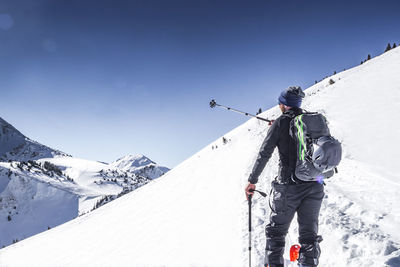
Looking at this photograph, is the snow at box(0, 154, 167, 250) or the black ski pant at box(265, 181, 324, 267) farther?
the snow at box(0, 154, 167, 250)

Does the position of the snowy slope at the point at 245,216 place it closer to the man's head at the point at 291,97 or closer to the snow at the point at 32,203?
the man's head at the point at 291,97

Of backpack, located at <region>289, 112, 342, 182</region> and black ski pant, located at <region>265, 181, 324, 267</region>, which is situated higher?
backpack, located at <region>289, 112, 342, 182</region>

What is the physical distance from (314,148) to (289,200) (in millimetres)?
758

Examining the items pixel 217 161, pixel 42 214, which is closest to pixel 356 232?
pixel 217 161

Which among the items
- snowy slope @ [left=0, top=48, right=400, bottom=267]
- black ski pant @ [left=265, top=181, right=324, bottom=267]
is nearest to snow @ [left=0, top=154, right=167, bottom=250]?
snowy slope @ [left=0, top=48, right=400, bottom=267]

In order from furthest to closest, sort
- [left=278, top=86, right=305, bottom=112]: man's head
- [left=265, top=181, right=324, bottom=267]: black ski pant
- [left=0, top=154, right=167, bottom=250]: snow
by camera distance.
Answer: [left=0, top=154, right=167, bottom=250]: snow < [left=278, top=86, right=305, bottom=112]: man's head < [left=265, top=181, right=324, bottom=267]: black ski pant

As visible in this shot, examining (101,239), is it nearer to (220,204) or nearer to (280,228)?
(220,204)

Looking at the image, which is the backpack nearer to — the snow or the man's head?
the man's head

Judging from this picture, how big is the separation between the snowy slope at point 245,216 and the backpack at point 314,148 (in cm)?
215

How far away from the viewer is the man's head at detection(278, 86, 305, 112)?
11.2 ft

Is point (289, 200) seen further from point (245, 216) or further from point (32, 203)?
point (32, 203)

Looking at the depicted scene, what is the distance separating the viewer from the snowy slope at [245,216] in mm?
4746

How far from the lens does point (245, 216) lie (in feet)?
22.7

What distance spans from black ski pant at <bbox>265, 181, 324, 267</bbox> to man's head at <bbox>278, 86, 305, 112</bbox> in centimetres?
110
